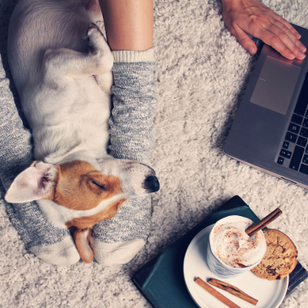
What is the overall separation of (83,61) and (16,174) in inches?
20.5

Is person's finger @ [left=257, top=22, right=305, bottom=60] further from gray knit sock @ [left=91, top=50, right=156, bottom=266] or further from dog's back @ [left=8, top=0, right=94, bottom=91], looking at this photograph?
dog's back @ [left=8, top=0, right=94, bottom=91]

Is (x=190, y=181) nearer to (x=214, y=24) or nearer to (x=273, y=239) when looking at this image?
(x=273, y=239)

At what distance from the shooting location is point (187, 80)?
1.34 meters

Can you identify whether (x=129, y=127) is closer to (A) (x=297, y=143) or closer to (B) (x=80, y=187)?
(B) (x=80, y=187)

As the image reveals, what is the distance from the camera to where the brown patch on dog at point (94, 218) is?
0.99 metres

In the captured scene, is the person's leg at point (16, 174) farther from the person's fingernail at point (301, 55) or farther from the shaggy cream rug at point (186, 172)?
the person's fingernail at point (301, 55)

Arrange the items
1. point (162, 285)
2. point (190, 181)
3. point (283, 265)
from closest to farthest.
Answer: point (283, 265)
point (162, 285)
point (190, 181)

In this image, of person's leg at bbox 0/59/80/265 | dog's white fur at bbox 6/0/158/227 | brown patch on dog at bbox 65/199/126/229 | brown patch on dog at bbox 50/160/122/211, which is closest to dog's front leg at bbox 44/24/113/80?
dog's white fur at bbox 6/0/158/227

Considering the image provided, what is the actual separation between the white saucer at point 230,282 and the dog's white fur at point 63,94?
31cm

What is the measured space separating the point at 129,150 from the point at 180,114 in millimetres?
339

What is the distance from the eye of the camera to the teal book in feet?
3.48

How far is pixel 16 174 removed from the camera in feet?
3.72

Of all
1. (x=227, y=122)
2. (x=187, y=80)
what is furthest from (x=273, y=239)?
(x=187, y=80)

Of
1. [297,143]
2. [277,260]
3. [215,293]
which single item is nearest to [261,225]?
[277,260]
